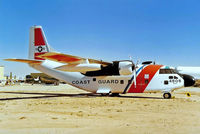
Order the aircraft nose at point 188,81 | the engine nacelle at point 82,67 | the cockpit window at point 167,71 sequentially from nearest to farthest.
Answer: the aircraft nose at point 188,81
the engine nacelle at point 82,67
the cockpit window at point 167,71

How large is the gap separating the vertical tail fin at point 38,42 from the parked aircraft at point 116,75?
4.34 feet

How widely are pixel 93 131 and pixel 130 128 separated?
1.18 meters

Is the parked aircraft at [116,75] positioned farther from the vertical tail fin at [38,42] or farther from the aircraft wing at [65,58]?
the vertical tail fin at [38,42]

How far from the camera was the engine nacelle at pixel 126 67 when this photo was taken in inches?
619

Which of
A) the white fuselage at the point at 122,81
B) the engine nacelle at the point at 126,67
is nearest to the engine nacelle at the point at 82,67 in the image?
the white fuselage at the point at 122,81

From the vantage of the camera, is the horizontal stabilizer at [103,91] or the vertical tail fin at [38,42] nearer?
the horizontal stabilizer at [103,91]

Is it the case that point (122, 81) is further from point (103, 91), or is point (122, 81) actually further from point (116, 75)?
point (103, 91)

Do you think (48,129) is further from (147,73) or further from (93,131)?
(147,73)

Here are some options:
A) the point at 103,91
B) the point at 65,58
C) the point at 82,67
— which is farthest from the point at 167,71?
the point at 65,58

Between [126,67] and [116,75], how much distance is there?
62.8 inches

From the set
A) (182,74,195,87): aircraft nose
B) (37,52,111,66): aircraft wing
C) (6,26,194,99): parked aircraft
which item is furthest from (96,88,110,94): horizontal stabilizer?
(182,74,195,87): aircraft nose

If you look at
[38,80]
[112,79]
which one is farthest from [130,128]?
[38,80]

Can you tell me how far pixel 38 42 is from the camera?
19.4 metres

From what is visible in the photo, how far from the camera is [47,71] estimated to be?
1962 cm
